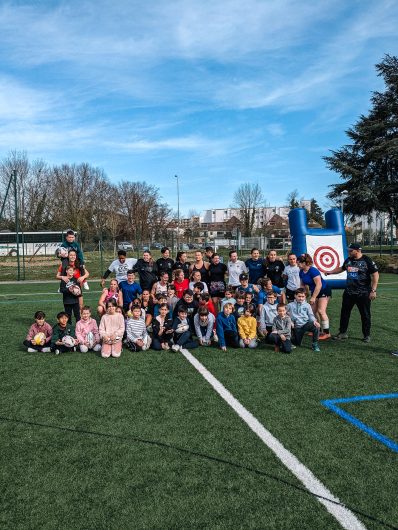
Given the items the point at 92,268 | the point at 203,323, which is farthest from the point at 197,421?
the point at 92,268

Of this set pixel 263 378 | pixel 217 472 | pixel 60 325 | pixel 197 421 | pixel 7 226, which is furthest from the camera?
pixel 7 226

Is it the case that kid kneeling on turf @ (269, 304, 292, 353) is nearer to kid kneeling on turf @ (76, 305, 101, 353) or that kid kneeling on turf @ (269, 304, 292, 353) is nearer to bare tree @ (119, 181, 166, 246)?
kid kneeling on turf @ (76, 305, 101, 353)

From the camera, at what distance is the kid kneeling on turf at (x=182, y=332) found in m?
7.53

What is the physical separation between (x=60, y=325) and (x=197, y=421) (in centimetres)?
393

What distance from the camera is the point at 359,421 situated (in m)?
4.47

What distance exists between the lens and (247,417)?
15.0ft

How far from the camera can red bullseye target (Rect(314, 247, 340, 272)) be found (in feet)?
36.8

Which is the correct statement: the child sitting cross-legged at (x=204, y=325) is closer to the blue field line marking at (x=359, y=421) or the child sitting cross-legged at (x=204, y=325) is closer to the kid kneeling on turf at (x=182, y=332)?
the kid kneeling on turf at (x=182, y=332)

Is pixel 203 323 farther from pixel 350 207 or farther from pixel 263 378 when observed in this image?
pixel 350 207

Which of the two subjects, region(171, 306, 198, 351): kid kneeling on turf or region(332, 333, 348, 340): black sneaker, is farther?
region(332, 333, 348, 340): black sneaker

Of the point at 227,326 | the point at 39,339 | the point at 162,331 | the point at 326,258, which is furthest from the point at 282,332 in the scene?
the point at 326,258

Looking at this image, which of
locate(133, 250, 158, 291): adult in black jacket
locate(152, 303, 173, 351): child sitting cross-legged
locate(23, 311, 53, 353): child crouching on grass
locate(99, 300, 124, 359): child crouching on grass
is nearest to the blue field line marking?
locate(152, 303, 173, 351): child sitting cross-legged

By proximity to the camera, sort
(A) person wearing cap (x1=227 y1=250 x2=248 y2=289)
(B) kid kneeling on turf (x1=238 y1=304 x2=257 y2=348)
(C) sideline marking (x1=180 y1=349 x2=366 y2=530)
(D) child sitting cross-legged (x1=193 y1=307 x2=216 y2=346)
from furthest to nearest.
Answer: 1. (A) person wearing cap (x1=227 y1=250 x2=248 y2=289)
2. (D) child sitting cross-legged (x1=193 y1=307 x2=216 y2=346)
3. (B) kid kneeling on turf (x1=238 y1=304 x2=257 y2=348)
4. (C) sideline marking (x1=180 y1=349 x2=366 y2=530)

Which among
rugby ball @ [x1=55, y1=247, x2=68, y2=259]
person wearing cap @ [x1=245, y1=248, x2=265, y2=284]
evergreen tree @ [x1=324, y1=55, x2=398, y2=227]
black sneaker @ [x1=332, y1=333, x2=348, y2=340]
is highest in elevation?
evergreen tree @ [x1=324, y1=55, x2=398, y2=227]
